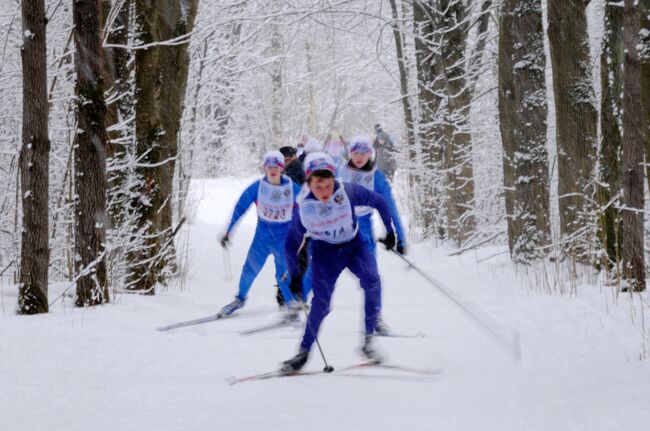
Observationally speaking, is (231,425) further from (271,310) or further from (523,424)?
(271,310)

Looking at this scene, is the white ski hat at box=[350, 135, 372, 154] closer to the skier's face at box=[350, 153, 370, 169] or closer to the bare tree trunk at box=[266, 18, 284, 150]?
the skier's face at box=[350, 153, 370, 169]

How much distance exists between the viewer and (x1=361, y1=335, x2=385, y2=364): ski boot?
497 cm

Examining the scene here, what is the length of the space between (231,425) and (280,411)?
326 mm

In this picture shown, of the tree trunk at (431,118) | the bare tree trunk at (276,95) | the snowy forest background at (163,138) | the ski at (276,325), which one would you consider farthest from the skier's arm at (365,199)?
the bare tree trunk at (276,95)

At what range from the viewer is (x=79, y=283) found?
688 centimetres

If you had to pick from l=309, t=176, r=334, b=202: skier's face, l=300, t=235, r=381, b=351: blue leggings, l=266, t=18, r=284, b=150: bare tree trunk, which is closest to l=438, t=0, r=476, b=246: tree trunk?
l=300, t=235, r=381, b=351: blue leggings

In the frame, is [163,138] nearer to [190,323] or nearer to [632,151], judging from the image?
[190,323]

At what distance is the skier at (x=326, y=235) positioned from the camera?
5027 millimetres

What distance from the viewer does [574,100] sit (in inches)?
315

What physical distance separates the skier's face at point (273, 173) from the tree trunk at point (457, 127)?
5.45 metres

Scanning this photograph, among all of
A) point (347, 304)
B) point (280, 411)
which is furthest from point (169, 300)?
point (280, 411)

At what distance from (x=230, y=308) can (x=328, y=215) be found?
2.92 metres

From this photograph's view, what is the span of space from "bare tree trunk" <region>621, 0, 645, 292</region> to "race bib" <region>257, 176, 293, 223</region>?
350 centimetres

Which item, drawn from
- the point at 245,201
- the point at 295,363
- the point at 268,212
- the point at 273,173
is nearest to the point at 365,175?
the point at 273,173
